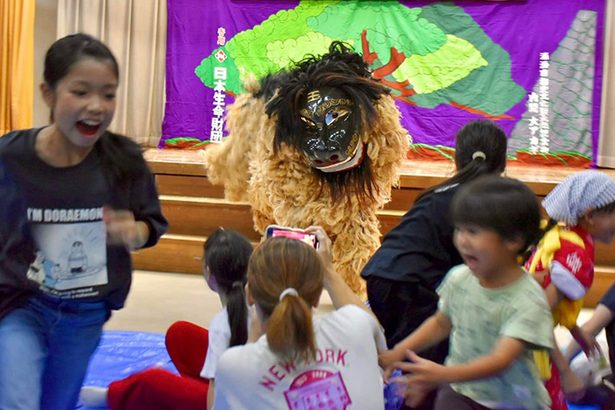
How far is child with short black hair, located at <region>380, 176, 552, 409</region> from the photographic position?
1525 mm

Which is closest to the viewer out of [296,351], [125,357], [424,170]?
[296,351]

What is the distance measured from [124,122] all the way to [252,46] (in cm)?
134

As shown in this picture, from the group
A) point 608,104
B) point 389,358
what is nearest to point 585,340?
point 389,358

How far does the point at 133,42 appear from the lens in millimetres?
6883

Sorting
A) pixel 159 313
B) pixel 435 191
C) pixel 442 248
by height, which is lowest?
pixel 159 313

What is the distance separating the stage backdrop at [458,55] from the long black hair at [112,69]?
4229 millimetres

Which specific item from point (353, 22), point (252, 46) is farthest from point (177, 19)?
point (353, 22)

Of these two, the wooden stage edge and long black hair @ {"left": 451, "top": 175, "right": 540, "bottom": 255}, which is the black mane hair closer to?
the wooden stage edge

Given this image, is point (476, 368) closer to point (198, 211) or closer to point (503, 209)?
point (503, 209)

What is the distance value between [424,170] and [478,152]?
3025mm

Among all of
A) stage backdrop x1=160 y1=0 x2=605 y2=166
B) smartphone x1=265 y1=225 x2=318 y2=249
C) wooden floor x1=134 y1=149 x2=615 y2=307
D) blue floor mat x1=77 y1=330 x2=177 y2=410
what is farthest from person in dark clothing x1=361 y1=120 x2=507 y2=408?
stage backdrop x1=160 y1=0 x2=605 y2=166

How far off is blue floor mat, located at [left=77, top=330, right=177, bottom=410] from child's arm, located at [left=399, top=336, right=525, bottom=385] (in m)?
1.50

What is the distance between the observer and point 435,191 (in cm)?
223

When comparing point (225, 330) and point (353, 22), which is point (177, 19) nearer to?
point (353, 22)
